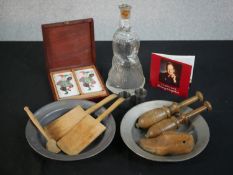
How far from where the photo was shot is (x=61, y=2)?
1.39 metres

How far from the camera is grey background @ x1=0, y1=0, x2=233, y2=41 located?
139cm

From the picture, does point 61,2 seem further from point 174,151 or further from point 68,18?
point 174,151

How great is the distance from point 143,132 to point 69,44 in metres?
0.38

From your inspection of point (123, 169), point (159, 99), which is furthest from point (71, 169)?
point (159, 99)

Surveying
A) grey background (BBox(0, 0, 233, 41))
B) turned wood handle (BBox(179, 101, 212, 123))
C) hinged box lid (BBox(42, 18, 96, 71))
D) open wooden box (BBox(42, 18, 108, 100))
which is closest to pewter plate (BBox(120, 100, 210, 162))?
turned wood handle (BBox(179, 101, 212, 123))

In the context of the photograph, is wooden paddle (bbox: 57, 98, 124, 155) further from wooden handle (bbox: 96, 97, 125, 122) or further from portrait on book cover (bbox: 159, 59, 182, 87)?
portrait on book cover (bbox: 159, 59, 182, 87)

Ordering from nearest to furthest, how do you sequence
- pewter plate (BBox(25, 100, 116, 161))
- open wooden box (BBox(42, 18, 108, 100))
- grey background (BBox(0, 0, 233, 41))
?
1. pewter plate (BBox(25, 100, 116, 161))
2. open wooden box (BBox(42, 18, 108, 100))
3. grey background (BBox(0, 0, 233, 41))

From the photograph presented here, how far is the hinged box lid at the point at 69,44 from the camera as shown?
1139 millimetres

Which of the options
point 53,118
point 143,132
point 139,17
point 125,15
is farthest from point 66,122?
point 139,17

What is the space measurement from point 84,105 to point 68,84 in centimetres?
14

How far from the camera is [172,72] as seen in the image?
109 centimetres

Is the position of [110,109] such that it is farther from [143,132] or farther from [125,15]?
[125,15]

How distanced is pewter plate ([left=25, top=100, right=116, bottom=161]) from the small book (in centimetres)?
21

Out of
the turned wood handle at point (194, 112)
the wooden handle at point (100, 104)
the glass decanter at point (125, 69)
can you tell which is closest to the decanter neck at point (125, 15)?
the glass decanter at point (125, 69)
